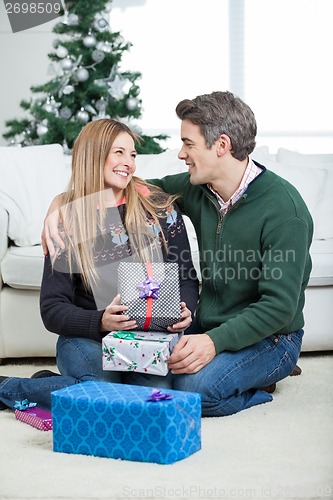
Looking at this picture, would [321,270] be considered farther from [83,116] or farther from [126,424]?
[83,116]

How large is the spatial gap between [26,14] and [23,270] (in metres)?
3.44

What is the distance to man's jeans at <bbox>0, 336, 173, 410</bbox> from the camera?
227 cm

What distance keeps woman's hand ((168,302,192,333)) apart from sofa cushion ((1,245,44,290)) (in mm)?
833

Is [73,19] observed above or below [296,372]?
above

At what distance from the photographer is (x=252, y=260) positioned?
2279mm

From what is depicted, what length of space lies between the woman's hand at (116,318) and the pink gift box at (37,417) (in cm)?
29

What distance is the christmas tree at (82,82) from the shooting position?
4.51m

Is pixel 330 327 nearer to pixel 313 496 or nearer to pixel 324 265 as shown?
pixel 324 265

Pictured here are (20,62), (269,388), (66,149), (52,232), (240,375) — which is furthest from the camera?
(20,62)

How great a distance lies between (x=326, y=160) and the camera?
351 cm

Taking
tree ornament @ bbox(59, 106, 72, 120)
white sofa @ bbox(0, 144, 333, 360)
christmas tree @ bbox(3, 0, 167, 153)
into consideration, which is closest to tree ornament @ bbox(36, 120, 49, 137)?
christmas tree @ bbox(3, 0, 167, 153)

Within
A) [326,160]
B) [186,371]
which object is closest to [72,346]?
[186,371]

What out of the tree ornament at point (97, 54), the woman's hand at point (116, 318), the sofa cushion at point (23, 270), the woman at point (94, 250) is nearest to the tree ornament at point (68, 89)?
the tree ornament at point (97, 54)

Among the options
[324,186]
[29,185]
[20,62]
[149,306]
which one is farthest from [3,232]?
[20,62]
